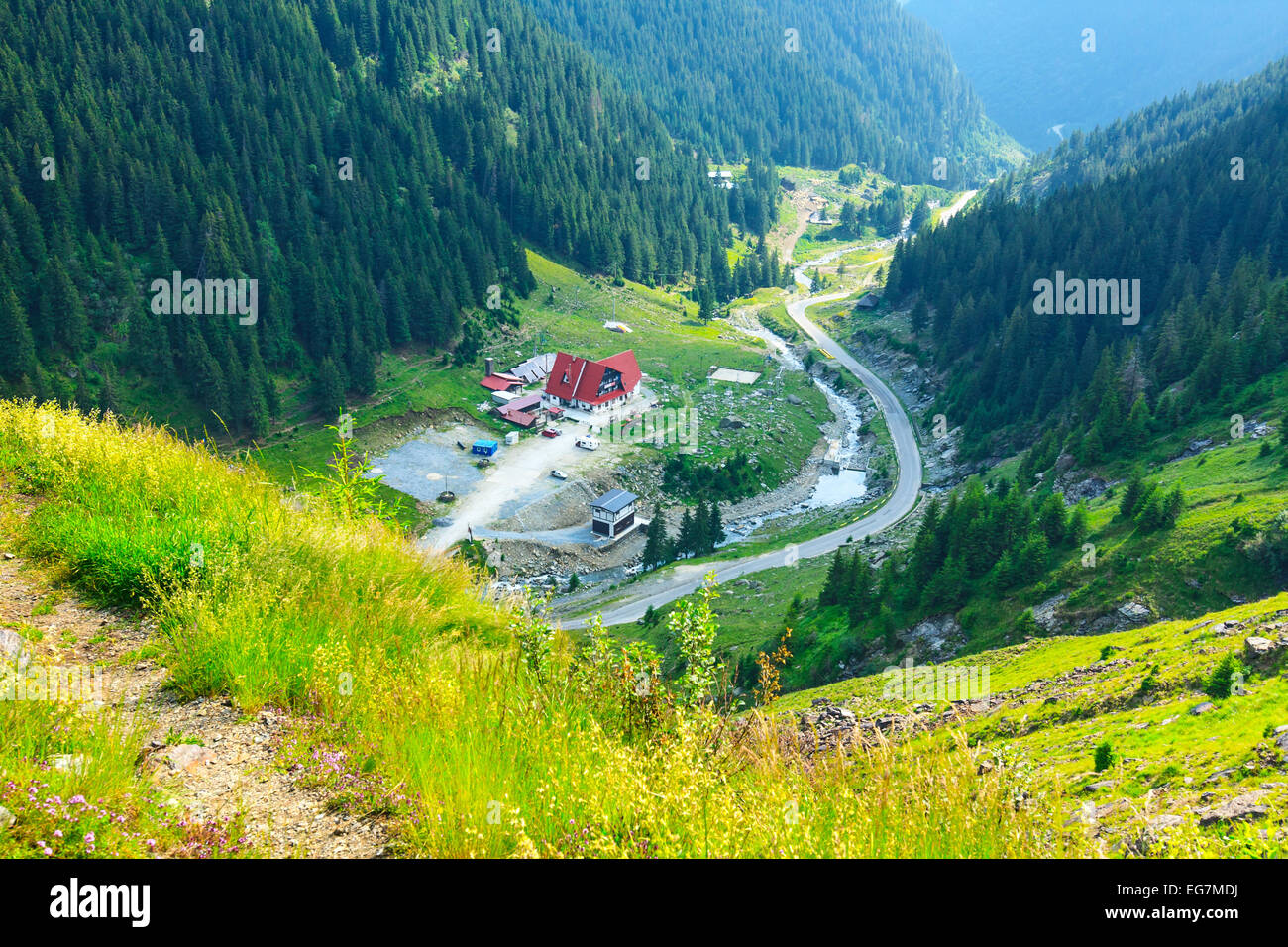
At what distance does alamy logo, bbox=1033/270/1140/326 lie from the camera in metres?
108

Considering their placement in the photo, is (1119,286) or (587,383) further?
(1119,286)

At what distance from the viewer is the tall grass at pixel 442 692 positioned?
6.32 meters

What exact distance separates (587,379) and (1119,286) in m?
79.6

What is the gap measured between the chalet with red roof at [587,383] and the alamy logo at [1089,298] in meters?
62.7

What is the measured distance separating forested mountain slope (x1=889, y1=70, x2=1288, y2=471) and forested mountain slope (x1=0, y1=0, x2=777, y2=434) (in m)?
61.0

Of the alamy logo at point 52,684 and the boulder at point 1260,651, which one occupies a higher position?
the alamy logo at point 52,684

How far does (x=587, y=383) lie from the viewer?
10225 cm

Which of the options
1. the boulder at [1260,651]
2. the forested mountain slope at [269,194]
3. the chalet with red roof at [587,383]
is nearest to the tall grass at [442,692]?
the boulder at [1260,651]

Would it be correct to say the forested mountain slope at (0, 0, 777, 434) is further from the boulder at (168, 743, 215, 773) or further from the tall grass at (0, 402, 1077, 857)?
the boulder at (168, 743, 215, 773)

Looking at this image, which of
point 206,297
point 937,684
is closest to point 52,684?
point 937,684

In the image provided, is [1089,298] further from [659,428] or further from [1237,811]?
[1237,811]
